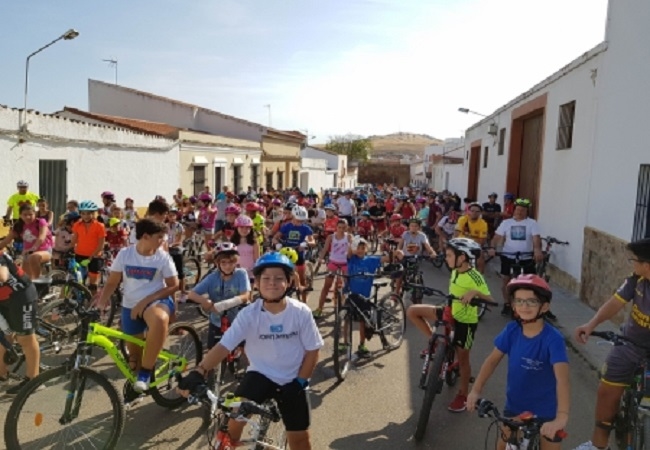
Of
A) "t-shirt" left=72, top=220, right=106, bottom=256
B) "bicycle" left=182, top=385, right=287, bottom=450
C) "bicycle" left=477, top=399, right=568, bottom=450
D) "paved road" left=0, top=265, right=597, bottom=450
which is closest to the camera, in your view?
"bicycle" left=182, top=385, right=287, bottom=450

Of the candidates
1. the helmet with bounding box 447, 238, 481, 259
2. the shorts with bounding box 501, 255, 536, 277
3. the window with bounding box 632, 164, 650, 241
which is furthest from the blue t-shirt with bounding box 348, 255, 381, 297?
the window with bounding box 632, 164, 650, 241

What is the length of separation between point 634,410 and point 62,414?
4.30m

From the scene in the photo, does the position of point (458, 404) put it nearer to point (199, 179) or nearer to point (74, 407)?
point (74, 407)

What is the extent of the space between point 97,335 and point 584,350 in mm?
6063

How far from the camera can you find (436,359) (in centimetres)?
472

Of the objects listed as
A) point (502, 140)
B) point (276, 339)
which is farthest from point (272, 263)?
point (502, 140)

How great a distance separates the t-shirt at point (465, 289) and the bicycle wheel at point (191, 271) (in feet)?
20.1

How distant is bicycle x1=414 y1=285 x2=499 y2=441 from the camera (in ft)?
15.1

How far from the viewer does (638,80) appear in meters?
7.97

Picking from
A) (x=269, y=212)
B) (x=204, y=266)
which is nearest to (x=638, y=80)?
(x=204, y=266)

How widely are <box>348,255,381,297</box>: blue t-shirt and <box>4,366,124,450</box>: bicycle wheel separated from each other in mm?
3249

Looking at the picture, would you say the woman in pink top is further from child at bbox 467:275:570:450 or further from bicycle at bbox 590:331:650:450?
bicycle at bbox 590:331:650:450

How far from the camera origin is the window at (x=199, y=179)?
2277cm

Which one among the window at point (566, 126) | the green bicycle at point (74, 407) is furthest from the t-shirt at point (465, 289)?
the window at point (566, 126)
